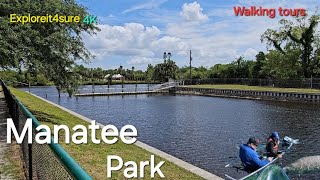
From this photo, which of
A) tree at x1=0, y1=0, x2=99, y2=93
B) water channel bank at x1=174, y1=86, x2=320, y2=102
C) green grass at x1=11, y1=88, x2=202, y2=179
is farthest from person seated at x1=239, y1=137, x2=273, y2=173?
water channel bank at x1=174, y1=86, x2=320, y2=102

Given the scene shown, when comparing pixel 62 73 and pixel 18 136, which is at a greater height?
pixel 62 73

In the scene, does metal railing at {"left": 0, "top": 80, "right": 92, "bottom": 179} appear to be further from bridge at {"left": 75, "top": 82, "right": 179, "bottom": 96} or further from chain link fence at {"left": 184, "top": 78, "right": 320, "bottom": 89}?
bridge at {"left": 75, "top": 82, "right": 179, "bottom": 96}

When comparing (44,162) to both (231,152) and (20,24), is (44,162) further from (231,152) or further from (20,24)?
(231,152)

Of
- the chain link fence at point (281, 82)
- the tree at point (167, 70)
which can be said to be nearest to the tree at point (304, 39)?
the chain link fence at point (281, 82)

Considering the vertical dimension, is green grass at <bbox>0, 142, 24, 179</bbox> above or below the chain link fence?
below

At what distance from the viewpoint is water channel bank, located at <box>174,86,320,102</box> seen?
52.9 meters

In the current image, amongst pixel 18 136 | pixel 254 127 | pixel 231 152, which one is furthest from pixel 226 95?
pixel 18 136

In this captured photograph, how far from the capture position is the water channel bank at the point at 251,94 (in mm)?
52869

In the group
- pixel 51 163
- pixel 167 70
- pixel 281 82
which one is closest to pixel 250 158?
pixel 51 163

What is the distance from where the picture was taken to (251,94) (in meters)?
63.5

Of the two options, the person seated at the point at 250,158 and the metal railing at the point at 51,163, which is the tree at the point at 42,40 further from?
the person seated at the point at 250,158

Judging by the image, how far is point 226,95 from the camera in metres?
69.5

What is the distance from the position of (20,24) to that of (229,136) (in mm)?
14525

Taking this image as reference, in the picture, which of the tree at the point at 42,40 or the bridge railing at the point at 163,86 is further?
the bridge railing at the point at 163,86
